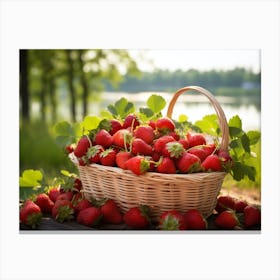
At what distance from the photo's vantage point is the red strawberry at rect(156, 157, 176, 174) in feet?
4.51

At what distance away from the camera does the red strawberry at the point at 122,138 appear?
1470mm

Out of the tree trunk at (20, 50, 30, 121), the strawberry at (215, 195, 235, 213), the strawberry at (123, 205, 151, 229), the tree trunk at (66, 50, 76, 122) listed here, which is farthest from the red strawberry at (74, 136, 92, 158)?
the tree trunk at (66, 50, 76, 122)

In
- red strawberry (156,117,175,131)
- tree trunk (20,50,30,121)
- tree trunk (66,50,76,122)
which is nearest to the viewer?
red strawberry (156,117,175,131)

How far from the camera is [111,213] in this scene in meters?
1.44

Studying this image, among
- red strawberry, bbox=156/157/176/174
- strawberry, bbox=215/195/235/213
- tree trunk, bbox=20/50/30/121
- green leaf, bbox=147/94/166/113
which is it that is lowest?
strawberry, bbox=215/195/235/213

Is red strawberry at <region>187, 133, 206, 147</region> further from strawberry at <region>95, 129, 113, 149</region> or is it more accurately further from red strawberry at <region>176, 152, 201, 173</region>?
strawberry at <region>95, 129, 113, 149</region>

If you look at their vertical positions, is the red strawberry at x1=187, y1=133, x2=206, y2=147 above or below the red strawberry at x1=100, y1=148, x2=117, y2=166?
above

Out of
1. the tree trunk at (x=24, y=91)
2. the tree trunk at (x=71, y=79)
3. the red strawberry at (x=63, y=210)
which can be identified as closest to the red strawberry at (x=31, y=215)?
the red strawberry at (x=63, y=210)

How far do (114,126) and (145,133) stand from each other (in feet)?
0.47

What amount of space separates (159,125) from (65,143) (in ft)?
1.23

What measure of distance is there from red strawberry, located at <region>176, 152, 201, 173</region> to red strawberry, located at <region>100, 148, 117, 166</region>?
0.21 m

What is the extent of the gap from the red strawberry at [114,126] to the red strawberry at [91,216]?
0.90 feet
